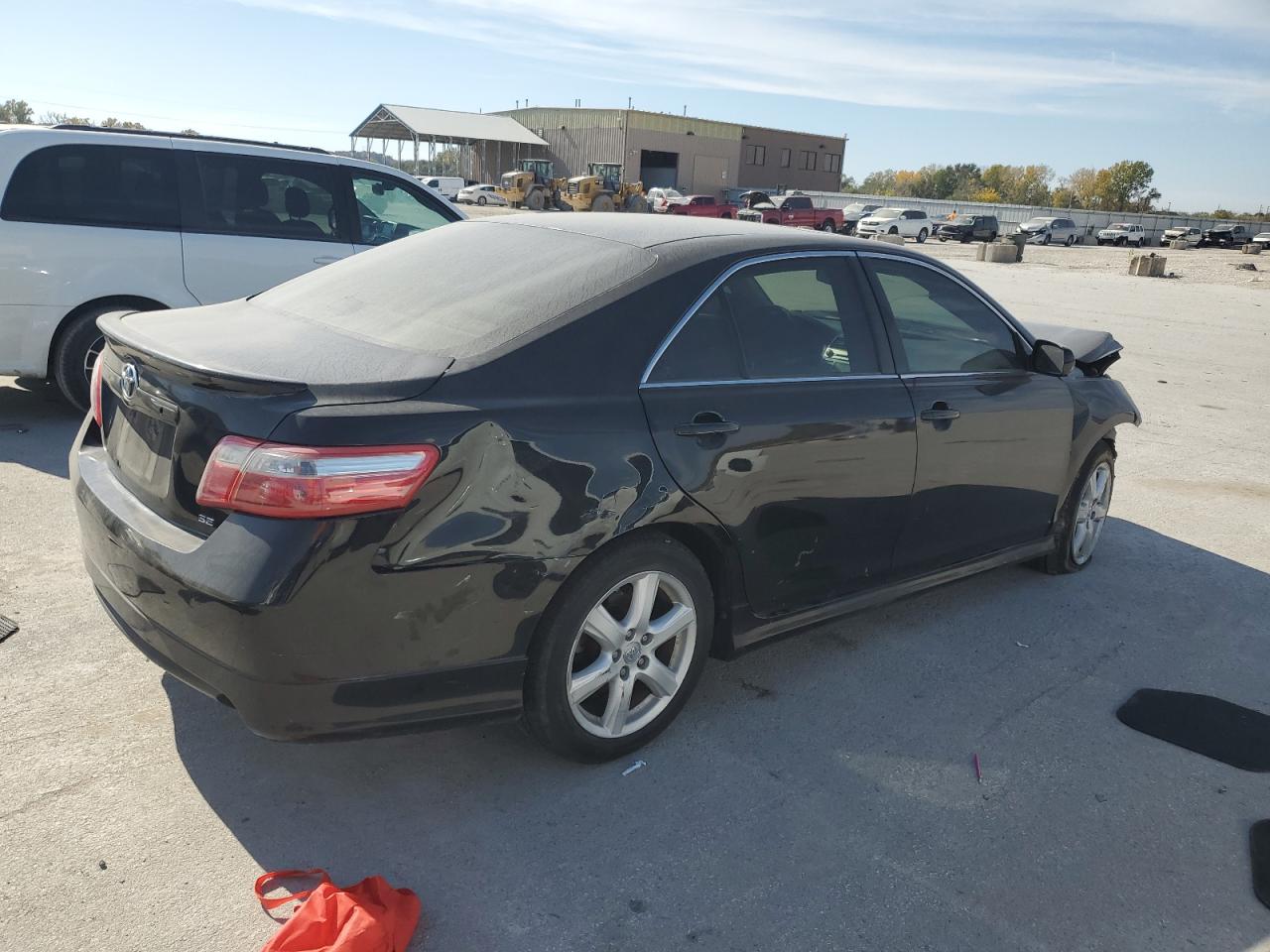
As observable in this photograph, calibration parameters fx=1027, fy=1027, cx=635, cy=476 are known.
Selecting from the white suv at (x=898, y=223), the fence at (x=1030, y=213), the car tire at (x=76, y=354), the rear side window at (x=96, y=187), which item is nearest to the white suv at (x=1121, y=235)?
the fence at (x=1030, y=213)

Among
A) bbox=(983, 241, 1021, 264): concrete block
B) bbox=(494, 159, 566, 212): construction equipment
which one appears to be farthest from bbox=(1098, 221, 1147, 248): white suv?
bbox=(494, 159, 566, 212): construction equipment

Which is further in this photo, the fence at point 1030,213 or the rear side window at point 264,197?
the fence at point 1030,213

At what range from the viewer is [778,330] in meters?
3.68

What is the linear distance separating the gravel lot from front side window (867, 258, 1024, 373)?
1.20 meters

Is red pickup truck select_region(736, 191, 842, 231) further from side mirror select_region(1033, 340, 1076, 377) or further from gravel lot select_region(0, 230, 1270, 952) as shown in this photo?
gravel lot select_region(0, 230, 1270, 952)

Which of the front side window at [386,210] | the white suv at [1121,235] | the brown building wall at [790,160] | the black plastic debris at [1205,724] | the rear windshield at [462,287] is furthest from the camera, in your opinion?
the brown building wall at [790,160]

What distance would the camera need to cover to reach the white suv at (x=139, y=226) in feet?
21.2

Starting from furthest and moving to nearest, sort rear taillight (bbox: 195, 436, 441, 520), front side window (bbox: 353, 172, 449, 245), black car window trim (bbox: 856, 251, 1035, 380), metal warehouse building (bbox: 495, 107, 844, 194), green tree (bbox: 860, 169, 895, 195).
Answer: green tree (bbox: 860, 169, 895, 195)
metal warehouse building (bbox: 495, 107, 844, 194)
front side window (bbox: 353, 172, 449, 245)
black car window trim (bbox: 856, 251, 1035, 380)
rear taillight (bbox: 195, 436, 441, 520)

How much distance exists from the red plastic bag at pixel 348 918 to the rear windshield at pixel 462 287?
4.71 feet

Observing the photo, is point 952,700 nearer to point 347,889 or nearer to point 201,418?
point 347,889

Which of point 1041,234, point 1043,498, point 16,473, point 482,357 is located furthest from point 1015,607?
point 1041,234

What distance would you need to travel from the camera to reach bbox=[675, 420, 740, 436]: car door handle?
126 inches

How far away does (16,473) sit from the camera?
228 inches

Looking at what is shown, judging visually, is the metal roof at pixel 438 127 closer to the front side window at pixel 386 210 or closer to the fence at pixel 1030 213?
the fence at pixel 1030 213
